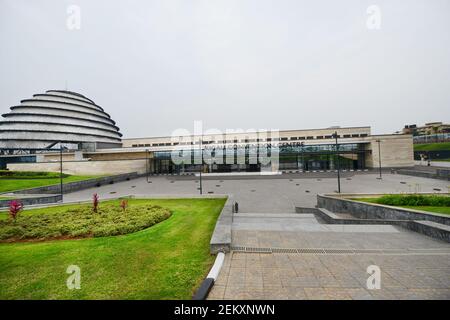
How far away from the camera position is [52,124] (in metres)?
59.1

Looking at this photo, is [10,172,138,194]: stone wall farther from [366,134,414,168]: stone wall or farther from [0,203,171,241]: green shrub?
[366,134,414,168]: stone wall

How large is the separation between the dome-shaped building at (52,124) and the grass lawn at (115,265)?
5957 centimetres

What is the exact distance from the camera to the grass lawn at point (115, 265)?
463cm

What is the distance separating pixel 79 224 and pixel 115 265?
5.38m

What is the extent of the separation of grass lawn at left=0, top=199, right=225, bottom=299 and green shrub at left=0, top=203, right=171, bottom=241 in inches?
25.6

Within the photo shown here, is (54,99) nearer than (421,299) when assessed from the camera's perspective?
No

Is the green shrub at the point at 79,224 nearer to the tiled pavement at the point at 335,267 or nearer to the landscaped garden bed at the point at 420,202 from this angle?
the tiled pavement at the point at 335,267

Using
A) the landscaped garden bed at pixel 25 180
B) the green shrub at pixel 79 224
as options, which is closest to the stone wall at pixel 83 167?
the landscaped garden bed at pixel 25 180

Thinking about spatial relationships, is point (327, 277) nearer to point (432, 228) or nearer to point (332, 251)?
point (332, 251)

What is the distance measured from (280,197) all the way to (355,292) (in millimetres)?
16676

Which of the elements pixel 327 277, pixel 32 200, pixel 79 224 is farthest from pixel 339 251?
pixel 32 200

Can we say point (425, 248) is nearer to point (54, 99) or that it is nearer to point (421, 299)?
point (421, 299)
